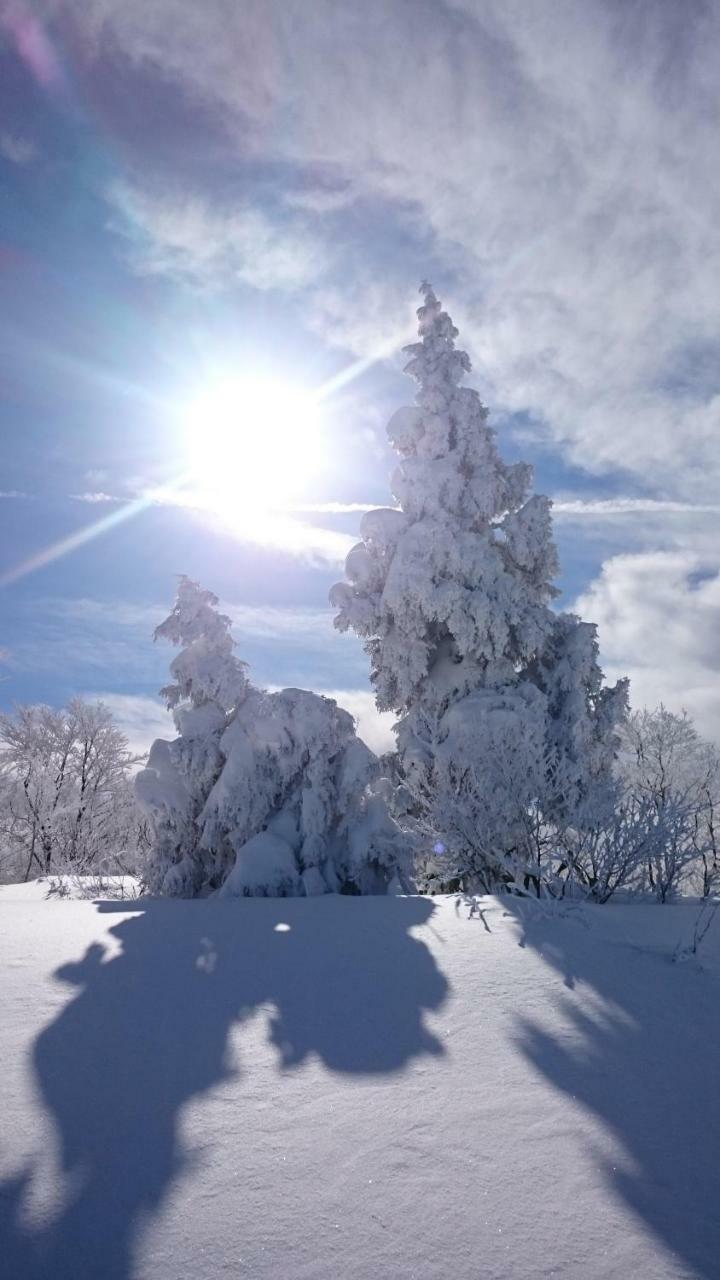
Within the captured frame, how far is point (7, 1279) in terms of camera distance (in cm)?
181

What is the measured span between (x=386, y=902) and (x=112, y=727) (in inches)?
965

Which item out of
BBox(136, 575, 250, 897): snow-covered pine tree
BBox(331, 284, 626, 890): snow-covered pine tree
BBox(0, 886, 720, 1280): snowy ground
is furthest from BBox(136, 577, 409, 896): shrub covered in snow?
BBox(0, 886, 720, 1280): snowy ground

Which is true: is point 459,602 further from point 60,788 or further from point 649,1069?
point 60,788

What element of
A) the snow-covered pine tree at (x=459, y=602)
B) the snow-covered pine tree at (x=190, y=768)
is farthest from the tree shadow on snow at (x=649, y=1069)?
the snow-covered pine tree at (x=459, y=602)

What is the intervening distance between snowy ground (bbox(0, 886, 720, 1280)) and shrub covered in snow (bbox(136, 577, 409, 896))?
5.90m

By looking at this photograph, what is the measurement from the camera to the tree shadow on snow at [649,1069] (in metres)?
2.04

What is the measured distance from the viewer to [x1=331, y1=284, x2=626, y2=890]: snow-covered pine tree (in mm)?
15695

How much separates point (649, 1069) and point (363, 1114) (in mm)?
1301

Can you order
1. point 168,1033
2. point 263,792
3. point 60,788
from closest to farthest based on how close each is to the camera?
point 168,1033, point 263,792, point 60,788

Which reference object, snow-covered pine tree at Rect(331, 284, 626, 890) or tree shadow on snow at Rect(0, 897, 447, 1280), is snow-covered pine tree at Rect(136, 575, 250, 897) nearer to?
snow-covered pine tree at Rect(331, 284, 626, 890)

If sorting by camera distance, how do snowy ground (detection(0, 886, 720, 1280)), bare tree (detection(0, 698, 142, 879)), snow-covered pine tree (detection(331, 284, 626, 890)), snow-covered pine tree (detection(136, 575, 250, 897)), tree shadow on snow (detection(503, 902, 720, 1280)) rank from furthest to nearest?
bare tree (detection(0, 698, 142, 879)) → snow-covered pine tree (detection(331, 284, 626, 890)) → snow-covered pine tree (detection(136, 575, 250, 897)) → tree shadow on snow (detection(503, 902, 720, 1280)) → snowy ground (detection(0, 886, 720, 1280))

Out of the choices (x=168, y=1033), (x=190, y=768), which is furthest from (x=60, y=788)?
(x=168, y=1033)

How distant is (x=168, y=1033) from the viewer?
358cm

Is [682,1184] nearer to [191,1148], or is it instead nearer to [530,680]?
[191,1148]
